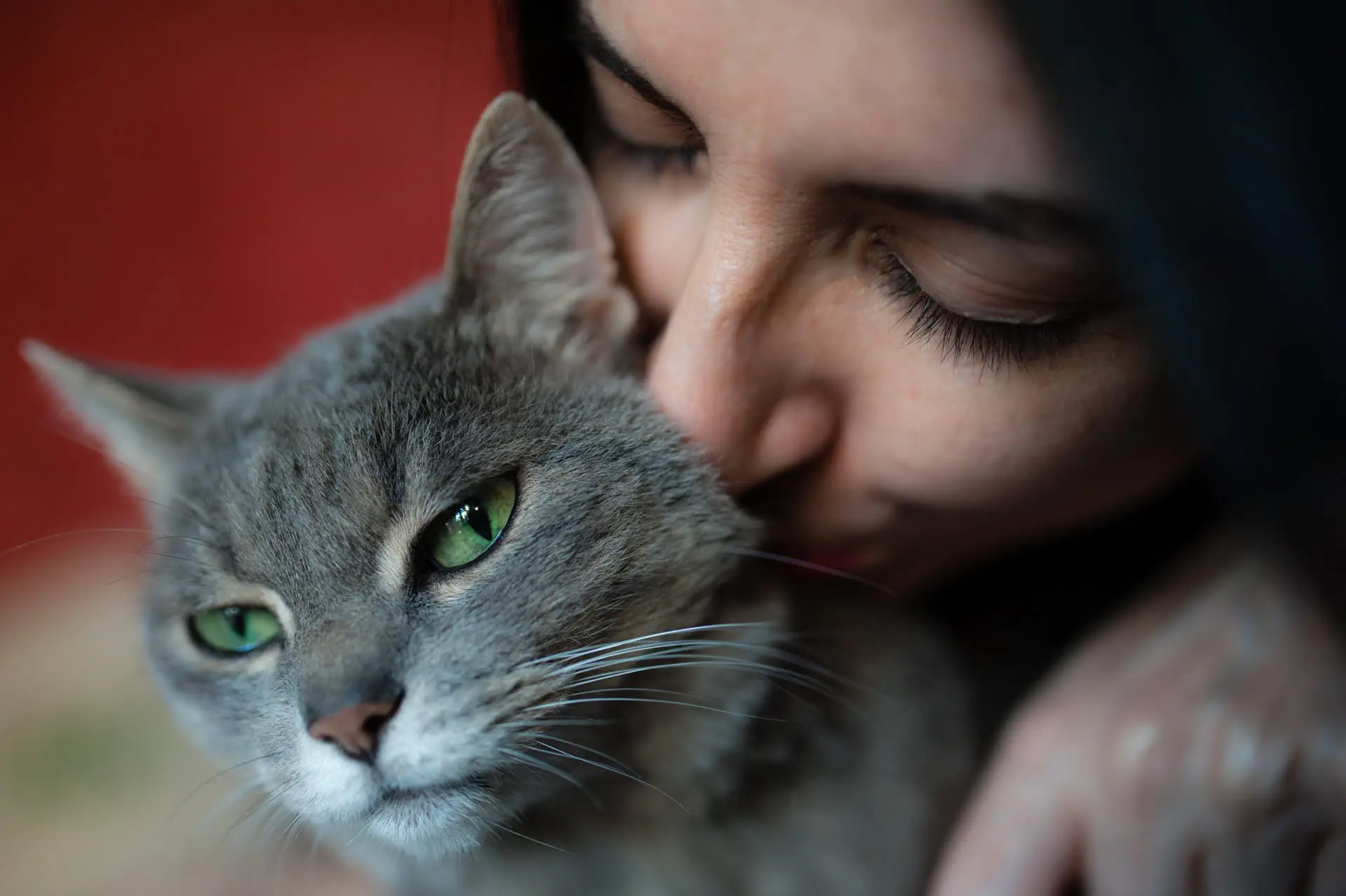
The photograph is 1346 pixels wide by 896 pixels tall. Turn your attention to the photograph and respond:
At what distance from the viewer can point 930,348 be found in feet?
2.20

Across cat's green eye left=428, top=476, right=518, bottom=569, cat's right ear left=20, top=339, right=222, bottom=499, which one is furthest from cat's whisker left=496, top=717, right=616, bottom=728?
cat's right ear left=20, top=339, right=222, bottom=499

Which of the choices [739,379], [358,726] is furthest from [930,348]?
[358,726]

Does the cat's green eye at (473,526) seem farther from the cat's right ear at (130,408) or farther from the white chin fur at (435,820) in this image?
the cat's right ear at (130,408)

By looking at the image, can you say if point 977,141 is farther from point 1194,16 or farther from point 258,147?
point 258,147

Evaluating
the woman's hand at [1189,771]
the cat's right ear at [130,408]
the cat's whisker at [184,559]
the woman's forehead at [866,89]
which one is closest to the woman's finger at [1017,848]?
the woman's hand at [1189,771]

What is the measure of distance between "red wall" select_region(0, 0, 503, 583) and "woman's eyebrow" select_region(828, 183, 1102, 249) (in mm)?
383

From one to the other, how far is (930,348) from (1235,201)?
0.88ft

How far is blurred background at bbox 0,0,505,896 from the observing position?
0.89 meters

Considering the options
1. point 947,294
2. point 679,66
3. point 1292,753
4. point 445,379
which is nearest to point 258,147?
point 445,379

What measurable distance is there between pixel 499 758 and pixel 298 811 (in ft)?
0.55

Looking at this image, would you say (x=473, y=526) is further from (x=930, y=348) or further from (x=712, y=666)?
(x=930, y=348)

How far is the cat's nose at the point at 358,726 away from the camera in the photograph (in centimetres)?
64

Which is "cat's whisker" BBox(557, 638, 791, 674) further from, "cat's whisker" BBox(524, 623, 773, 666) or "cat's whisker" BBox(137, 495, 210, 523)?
→ "cat's whisker" BBox(137, 495, 210, 523)

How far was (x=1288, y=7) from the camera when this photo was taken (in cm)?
41
